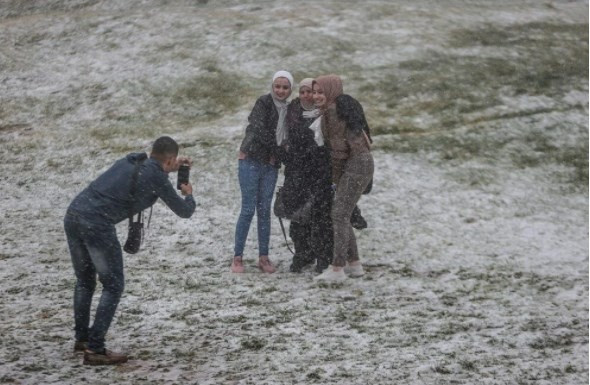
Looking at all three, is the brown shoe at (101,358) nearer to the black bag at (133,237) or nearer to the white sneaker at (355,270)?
the black bag at (133,237)

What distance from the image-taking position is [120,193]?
24.3 feet

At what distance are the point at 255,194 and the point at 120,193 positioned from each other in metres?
3.45

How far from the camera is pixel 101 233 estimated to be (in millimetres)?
7332

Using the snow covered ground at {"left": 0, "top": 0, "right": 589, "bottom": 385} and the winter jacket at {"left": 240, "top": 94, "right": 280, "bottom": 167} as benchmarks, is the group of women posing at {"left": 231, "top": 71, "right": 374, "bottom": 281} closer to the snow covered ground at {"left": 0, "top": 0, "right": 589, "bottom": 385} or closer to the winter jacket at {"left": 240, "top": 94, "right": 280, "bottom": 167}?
the winter jacket at {"left": 240, "top": 94, "right": 280, "bottom": 167}

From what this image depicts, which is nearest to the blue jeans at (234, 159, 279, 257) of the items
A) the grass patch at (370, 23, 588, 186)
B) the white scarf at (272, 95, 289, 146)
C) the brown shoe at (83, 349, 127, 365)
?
the white scarf at (272, 95, 289, 146)

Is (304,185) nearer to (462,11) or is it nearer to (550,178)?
(550,178)

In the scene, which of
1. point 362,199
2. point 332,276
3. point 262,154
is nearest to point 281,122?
point 262,154

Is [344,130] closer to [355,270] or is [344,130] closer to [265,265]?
[355,270]

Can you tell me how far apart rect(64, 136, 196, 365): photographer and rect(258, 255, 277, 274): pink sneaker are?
3.36m

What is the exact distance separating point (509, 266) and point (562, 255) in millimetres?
1166

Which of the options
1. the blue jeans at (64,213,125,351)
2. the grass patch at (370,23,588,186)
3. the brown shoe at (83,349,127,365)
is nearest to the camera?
the blue jeans at (64,213,125,351)

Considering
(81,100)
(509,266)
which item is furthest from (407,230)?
(81,100)

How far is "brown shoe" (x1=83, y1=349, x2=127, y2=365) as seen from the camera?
757 centimetres

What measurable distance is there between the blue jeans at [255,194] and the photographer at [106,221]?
9.35 feet
